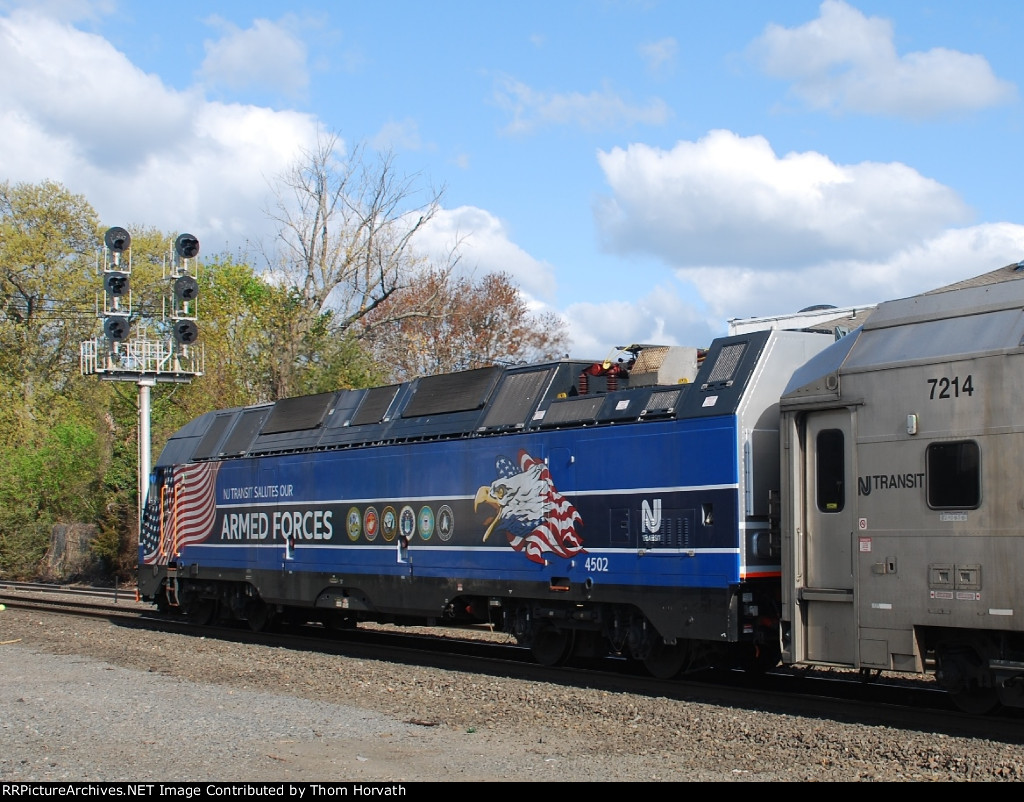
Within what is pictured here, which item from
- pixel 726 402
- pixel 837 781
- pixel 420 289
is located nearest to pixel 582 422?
pixel 726 402

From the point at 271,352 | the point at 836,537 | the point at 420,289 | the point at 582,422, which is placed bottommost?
the point at 836,537

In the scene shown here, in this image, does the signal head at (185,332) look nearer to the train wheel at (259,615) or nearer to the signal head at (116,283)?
the signal head at (116,283)

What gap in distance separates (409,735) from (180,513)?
43.4 feet

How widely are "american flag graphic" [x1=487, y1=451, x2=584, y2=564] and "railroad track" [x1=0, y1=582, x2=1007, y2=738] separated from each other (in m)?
1.57

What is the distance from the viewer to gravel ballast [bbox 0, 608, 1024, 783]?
8.43 m

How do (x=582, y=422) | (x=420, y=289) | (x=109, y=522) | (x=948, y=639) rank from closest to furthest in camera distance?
(x=948, y=639), (x=582, y=422), (x=109, y=522), (x=420, y=289)

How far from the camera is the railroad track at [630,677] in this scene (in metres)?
11.0

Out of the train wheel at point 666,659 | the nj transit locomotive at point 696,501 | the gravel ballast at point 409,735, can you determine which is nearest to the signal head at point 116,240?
the nj transit locomotive at point 696,501

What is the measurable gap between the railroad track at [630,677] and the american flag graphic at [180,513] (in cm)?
147

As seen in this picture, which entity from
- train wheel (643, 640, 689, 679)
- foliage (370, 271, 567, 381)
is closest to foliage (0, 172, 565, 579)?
foliage (370, 271, 567, 381)

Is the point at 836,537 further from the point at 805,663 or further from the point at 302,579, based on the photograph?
the point at 302,579

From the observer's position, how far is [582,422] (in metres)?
14.2

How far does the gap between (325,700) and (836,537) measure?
557cm

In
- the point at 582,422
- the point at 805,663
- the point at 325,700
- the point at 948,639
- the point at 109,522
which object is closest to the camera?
the point at 948,639
